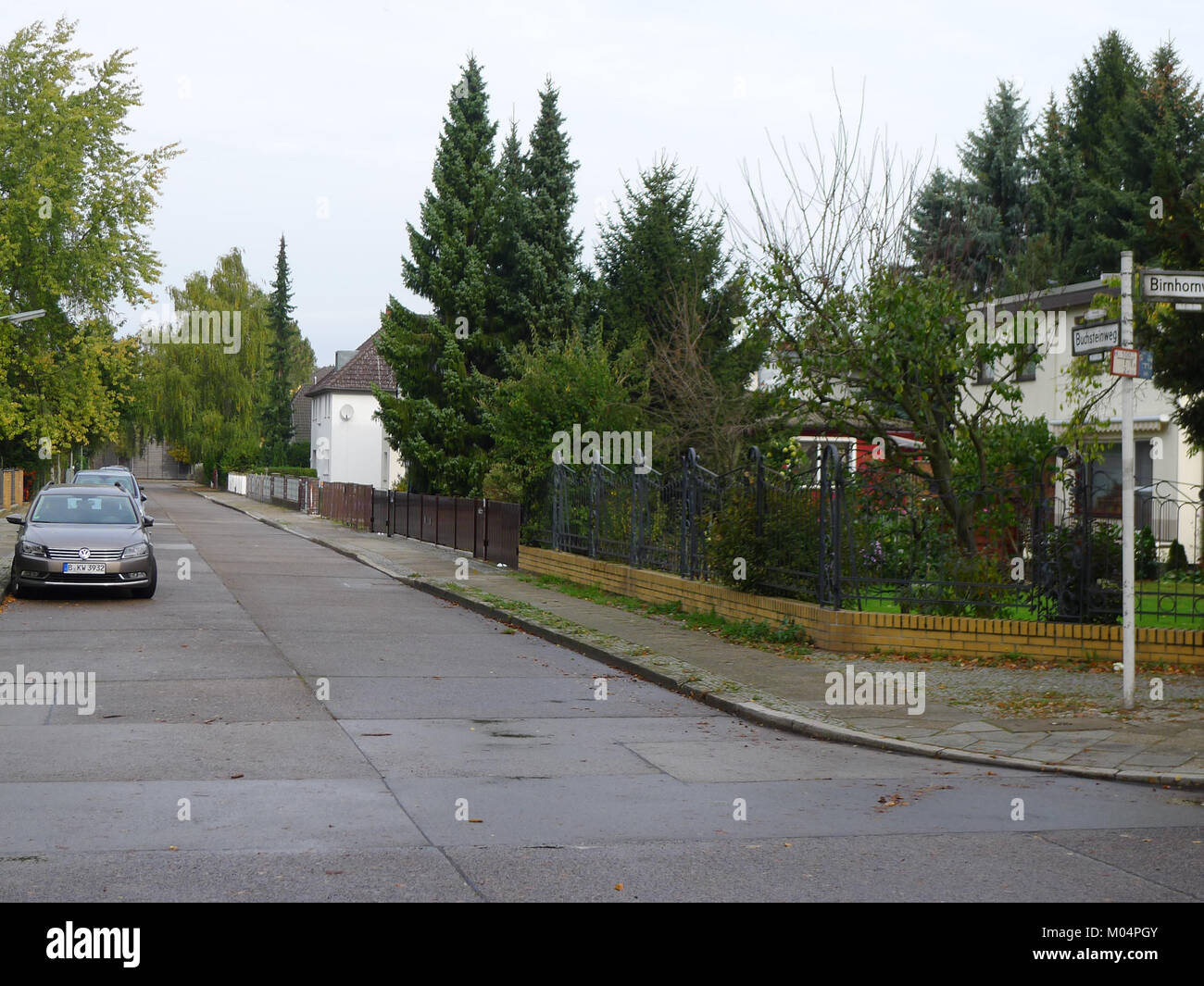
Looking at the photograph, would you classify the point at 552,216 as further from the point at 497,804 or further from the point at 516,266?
the point at 497,804

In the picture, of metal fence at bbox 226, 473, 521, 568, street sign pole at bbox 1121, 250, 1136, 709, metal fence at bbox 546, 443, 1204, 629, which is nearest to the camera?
street sign pole at bbox 1121, 250, 1136, 709

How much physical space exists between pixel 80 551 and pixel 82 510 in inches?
70.3

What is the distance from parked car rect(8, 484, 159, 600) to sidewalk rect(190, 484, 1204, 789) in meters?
5.56

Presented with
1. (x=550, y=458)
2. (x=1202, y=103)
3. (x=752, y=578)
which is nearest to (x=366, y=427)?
(x=1202, y=103)

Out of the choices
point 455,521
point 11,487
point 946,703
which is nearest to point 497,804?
point 946,703

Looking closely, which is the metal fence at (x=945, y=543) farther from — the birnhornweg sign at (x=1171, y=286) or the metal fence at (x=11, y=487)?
the metal fence at (x=11, y=487)

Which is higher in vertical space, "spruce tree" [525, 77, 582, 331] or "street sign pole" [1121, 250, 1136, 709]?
"spruce tree" [525, 77, 582, 331]

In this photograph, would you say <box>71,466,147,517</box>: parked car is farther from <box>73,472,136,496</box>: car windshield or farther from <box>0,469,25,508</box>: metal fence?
<box>0,469,25,508</box>: metal fence

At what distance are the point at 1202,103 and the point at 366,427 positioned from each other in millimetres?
45824

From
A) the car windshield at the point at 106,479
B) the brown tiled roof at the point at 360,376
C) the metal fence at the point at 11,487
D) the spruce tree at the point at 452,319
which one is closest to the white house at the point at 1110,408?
the spruce tree at the point at 452,319

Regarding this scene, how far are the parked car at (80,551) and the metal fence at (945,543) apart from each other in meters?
8.16

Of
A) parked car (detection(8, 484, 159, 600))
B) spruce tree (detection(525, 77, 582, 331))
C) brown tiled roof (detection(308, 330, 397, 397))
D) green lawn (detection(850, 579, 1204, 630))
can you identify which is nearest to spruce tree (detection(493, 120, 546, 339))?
spruce tree (detection(525, 77, 582, 331))

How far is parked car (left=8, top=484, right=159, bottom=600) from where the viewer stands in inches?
693
